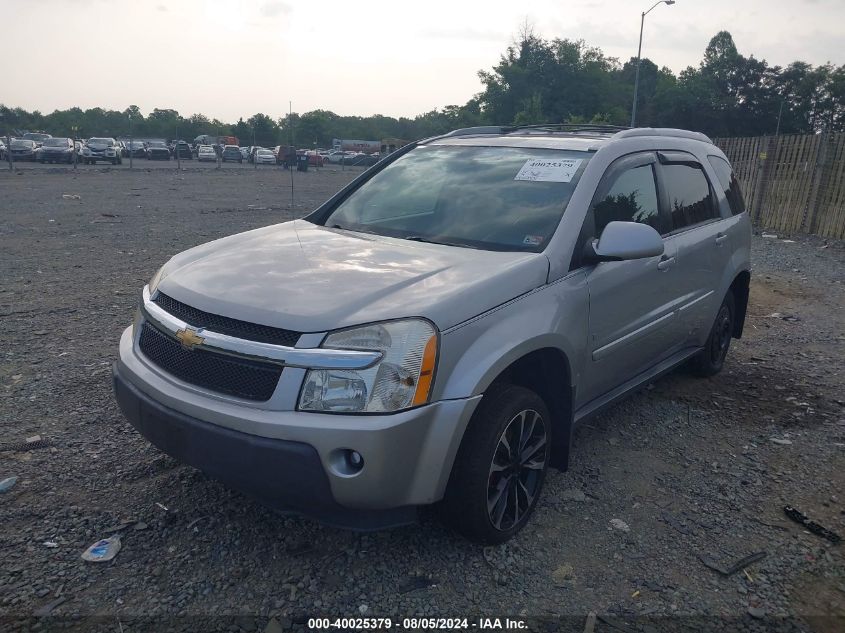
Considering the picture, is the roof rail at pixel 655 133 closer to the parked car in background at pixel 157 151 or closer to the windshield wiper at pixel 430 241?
the windshield wiper at pixel 430 241

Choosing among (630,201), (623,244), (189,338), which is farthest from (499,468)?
(630,201)

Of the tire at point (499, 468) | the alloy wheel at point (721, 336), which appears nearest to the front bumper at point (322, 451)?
the tire at point (499, 468)

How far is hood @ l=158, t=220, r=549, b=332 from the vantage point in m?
2.68

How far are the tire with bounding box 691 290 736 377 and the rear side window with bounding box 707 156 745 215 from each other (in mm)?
681

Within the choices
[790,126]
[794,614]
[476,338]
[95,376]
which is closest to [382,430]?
[476,338]

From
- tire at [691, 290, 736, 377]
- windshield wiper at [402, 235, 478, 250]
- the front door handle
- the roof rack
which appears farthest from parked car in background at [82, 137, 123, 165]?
the front door handle

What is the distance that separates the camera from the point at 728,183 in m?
5.40

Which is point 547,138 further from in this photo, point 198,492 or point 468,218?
point 198,492

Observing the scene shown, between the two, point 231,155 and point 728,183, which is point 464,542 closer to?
point 728,183

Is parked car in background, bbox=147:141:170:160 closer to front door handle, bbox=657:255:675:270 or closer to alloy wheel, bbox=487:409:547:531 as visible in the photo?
front door handle, bbox=657:255:675:270

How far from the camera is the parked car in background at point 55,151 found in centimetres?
3556

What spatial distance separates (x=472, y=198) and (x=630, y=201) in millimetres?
941

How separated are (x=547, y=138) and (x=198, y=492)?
112 inches

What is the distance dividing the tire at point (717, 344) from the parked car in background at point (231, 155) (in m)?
50.0
